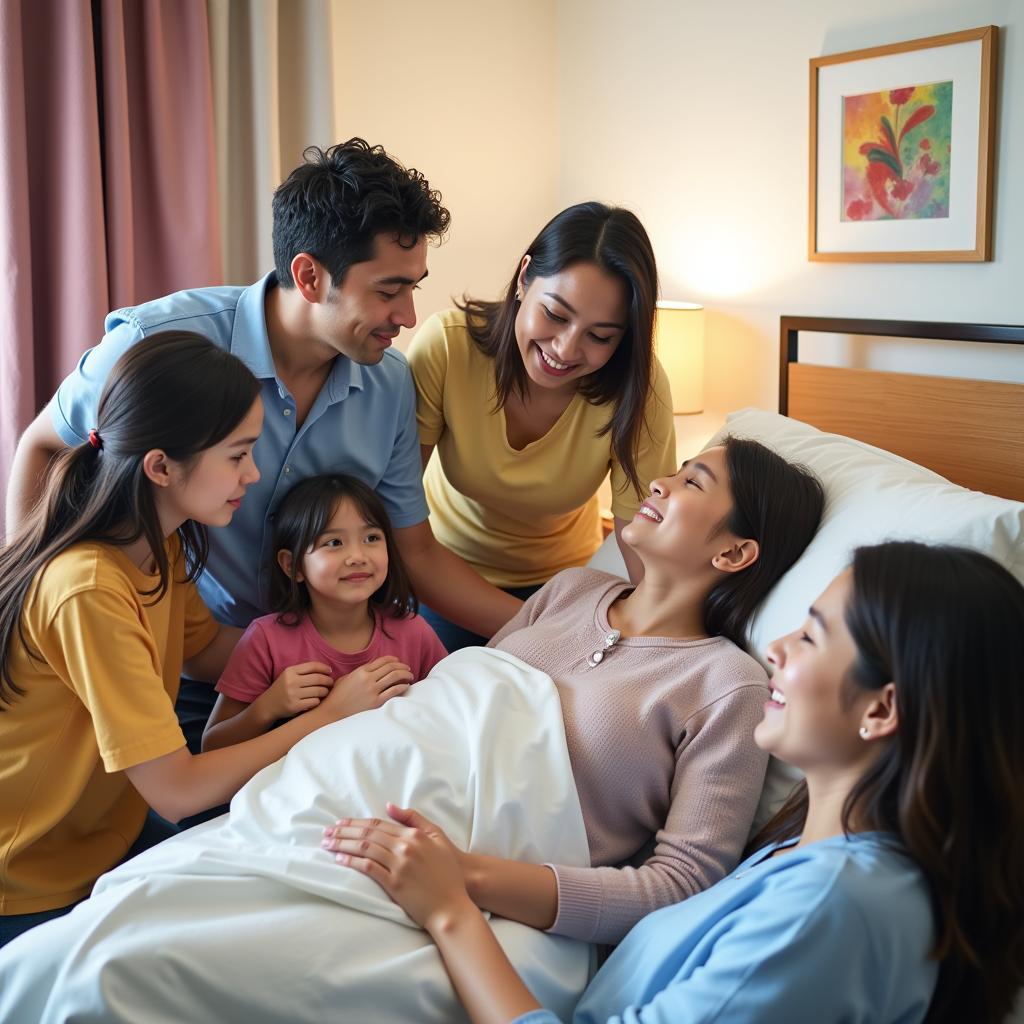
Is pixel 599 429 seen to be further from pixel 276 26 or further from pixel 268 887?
pixel 276 26

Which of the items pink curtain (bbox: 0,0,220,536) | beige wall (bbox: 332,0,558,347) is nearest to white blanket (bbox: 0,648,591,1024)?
pink curtain (bbox: 0,0,220,536)

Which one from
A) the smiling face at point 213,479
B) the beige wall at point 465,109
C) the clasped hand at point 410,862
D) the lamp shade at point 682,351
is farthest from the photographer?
the beige wall at point 465,109

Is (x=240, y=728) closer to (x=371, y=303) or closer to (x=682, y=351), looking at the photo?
(x=371, y=303)

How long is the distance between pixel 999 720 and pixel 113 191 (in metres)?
2.57

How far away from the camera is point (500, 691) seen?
160 cm

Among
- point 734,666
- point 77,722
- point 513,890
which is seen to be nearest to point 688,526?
point 734,666

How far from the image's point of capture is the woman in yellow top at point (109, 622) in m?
1.48

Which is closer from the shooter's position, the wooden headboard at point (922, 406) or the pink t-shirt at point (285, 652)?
the pink t-shirt at point (285, 652)

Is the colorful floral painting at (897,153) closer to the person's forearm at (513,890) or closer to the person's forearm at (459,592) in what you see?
the person's forearm at (459,592)

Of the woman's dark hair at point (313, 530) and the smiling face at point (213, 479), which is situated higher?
the smiling face at point (213, 479)

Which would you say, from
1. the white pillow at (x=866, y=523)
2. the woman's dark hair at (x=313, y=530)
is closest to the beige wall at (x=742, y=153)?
the white pillow at (x=866, y=523)

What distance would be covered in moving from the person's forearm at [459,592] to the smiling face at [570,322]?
414 mm

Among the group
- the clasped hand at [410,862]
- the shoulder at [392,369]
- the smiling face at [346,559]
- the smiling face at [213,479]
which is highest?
the shoulder at [392,369]

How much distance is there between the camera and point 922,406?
2.73 metres
